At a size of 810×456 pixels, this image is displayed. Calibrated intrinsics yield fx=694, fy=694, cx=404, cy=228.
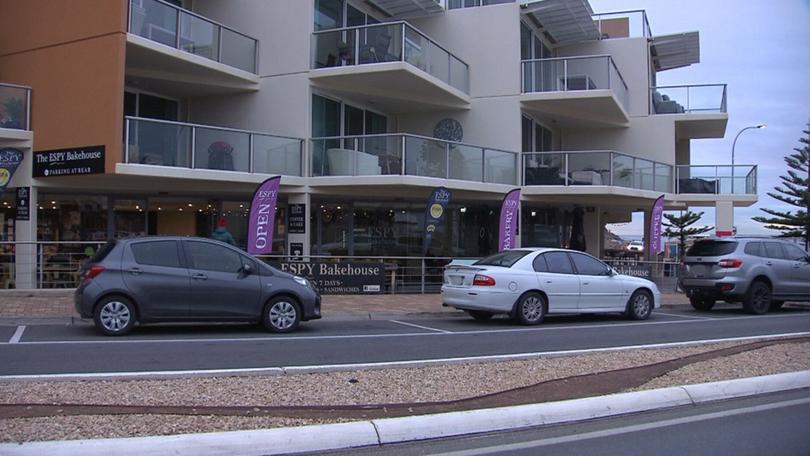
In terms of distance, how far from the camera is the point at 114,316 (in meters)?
11.0

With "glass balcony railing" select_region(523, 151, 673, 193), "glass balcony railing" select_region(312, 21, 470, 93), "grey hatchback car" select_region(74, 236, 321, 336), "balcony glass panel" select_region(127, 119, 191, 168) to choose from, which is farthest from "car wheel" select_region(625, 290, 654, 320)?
"balcony glass panel" select_region(127, 119, 191, 168)

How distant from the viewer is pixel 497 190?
22297mm

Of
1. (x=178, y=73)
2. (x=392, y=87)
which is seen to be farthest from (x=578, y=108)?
(x=178, y=73)

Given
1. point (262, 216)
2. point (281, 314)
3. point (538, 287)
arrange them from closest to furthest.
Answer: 1. point (281, 314)
2. point (538, 287)
3. point (262, 216)

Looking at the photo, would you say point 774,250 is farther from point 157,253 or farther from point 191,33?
point 191,33

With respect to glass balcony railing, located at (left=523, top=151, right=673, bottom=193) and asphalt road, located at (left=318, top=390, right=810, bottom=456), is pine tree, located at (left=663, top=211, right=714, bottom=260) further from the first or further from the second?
asphalt road, located at (left=318, top=390, right=810, bottom=456)

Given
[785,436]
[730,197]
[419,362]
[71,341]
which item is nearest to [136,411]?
[419,362]

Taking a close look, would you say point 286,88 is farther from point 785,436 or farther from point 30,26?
point 785,436

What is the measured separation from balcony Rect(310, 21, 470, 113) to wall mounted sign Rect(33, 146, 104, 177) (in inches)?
255

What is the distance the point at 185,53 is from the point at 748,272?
49.0 feet

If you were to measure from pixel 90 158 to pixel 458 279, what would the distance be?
9050 mm

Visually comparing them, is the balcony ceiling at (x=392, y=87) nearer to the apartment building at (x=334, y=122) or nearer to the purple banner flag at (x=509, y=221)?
the apartment building at (x=334, y=122)

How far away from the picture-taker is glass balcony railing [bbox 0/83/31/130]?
16.6m

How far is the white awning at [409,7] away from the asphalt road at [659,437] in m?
18.6
